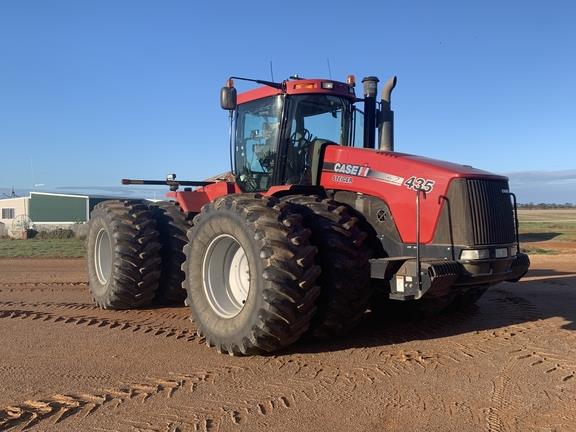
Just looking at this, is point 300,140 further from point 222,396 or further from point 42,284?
point 42,284

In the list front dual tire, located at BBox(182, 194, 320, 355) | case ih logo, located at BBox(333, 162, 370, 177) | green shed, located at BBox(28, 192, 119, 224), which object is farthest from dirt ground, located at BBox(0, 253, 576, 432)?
green shed, located at BBox(28, 192, 119, 224)

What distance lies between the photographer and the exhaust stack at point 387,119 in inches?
277

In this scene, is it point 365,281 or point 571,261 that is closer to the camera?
point 365,281

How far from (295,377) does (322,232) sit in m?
1.44

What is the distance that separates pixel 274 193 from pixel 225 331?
6.01 ft

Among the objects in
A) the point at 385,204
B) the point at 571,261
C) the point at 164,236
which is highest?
the point at 385,204

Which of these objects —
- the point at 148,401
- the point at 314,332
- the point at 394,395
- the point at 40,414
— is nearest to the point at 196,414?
the point at 148,401

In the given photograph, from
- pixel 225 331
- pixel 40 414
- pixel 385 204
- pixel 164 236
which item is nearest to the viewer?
pixel 40 414

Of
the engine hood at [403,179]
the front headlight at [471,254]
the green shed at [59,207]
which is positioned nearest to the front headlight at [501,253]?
the front headlight at [471,254]

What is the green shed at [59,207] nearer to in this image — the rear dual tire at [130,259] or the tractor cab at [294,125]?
the rear dual tire at [130,259]

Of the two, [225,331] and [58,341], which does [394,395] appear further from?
[58,341]

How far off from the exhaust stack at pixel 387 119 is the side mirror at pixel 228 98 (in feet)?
6.35

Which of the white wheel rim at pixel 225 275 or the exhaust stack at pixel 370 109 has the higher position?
the exhaust stack at pixel 370 109

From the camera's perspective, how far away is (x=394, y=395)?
4.34 metres
